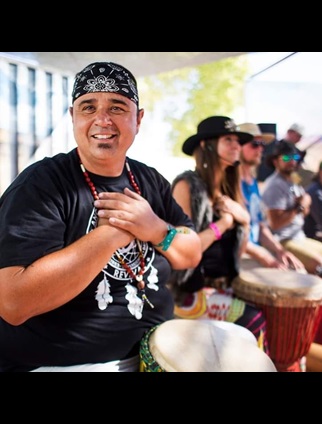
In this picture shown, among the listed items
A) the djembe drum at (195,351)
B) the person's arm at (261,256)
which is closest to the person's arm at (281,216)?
the person's arm at (261,256)

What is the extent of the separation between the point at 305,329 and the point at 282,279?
0.33m

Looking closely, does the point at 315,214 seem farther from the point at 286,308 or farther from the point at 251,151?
the point at 286,308

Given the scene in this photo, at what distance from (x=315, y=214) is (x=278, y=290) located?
2.17m

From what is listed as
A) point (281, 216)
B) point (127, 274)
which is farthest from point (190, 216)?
point (281, 216)

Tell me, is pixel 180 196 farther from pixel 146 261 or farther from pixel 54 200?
pixel 54 200

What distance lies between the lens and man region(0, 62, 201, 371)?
1.20m

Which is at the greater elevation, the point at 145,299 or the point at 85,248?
the point at 85,248

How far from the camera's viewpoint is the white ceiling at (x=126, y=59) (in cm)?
225

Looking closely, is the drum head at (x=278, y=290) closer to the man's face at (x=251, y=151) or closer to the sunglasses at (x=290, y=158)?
the man's face at (x=251, y=151)

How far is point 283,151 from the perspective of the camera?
4453mm

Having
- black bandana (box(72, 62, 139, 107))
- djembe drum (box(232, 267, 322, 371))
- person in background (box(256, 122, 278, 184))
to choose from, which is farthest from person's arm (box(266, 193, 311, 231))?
black bandana (box(72, 62, 139, 107))

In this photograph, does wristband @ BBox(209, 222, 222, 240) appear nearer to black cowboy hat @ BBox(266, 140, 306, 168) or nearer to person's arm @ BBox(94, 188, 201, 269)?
person's arm @ BBox(94, 188, 201, 269)
